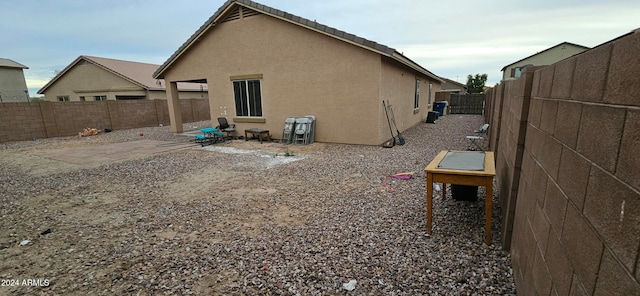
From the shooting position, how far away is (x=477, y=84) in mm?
39688

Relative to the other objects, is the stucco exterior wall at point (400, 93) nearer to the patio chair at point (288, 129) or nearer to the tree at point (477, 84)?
the patio chair at point (288, 129)

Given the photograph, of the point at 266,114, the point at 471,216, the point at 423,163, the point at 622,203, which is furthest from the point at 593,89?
the point at 266,114

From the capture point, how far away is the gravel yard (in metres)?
2.45

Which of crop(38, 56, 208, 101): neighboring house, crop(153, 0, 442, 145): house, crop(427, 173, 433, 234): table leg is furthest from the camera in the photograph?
crop(38, 56, 208, 101): neighboring house

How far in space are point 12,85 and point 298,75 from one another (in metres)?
32.5

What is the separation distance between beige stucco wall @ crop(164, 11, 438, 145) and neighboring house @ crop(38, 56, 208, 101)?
34.6 ft

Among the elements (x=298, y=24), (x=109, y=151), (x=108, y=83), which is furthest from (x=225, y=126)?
(x=108, y=83)

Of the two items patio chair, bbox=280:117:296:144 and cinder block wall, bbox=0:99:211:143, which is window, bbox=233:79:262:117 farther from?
cinder block wall, bbox=0:99:211:143

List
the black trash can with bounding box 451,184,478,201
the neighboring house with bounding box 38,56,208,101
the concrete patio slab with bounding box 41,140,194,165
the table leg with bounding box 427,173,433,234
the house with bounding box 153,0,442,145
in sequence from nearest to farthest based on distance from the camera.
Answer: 1. the table leg with bounding box 427,173,433,234
2. the black trash can with bounding box 451,184,478,201
3. the concrete patio slab with bounding box 41,140,194,165
4. the house with bounding box 153,0,442,145
5. the neighboring house with bounding box 38,56,208,101

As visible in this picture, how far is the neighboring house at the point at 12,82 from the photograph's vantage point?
2491 centimetres

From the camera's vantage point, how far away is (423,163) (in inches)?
253

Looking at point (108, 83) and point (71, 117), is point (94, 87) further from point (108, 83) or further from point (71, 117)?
point (71, 117)

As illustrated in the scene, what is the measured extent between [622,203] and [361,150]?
732 cm

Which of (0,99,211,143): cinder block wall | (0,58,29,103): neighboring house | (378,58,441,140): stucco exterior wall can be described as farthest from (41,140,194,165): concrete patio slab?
(0,58,29,103): neighboring house
